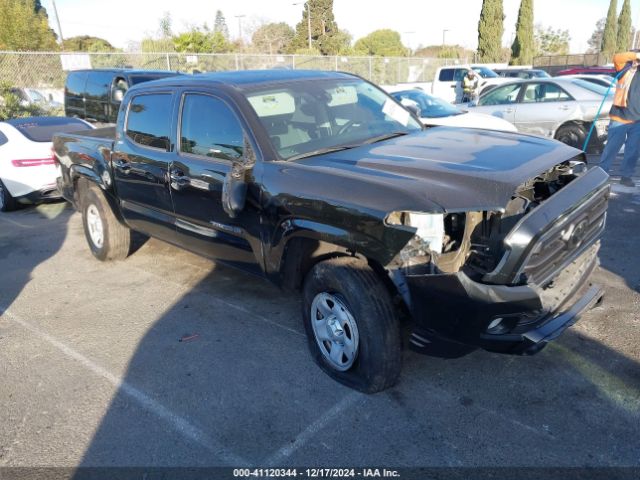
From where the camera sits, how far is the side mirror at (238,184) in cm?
354

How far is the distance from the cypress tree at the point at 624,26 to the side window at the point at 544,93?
52.0m

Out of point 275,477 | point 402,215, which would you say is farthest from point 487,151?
point 275,477

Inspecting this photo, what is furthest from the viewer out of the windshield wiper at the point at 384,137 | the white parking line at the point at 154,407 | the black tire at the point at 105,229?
the black tire at the point at 105,229

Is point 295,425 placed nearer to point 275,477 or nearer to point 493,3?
point 275,477

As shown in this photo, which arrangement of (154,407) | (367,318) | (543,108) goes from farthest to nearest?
(543,108)
(154,407)
(367,318)

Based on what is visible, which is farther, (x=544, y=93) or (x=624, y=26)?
(x=624, y=26)

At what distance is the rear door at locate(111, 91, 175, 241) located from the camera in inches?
174

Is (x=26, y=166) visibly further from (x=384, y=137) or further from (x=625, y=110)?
(x=625, y=110)

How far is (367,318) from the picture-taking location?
2959 mm

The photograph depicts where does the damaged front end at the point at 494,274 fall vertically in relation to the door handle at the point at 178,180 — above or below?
below

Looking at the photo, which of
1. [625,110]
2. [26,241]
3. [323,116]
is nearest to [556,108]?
[625,110]

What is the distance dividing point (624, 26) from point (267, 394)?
64.0m

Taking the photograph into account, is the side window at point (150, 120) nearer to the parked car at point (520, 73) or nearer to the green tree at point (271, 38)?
the parked car at point (520, 73)

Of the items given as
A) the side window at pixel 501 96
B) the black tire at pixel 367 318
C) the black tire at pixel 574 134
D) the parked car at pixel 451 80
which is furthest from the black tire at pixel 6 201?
the parked car at pixel 451 80
